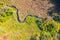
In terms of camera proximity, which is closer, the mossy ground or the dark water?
the mossy ground

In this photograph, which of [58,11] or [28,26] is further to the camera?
[58,11]

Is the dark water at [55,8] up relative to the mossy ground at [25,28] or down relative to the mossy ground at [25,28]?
up

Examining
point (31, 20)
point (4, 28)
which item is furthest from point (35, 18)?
point (4, 28)

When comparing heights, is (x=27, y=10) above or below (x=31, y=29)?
above

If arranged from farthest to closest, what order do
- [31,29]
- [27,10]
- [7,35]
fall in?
[27,10]
[31,29]
[7,35]

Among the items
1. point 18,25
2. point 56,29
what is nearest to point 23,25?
point 18,25

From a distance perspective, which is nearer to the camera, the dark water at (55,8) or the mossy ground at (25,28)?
the mossy ground at (25,28)

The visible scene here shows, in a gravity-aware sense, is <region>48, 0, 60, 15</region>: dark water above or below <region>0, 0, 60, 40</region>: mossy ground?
above

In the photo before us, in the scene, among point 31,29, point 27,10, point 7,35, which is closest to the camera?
point 7,35

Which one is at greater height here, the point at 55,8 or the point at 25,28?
the point at 55,8

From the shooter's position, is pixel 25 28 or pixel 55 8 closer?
pixel 25 28

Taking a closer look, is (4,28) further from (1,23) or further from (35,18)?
(35,18)
